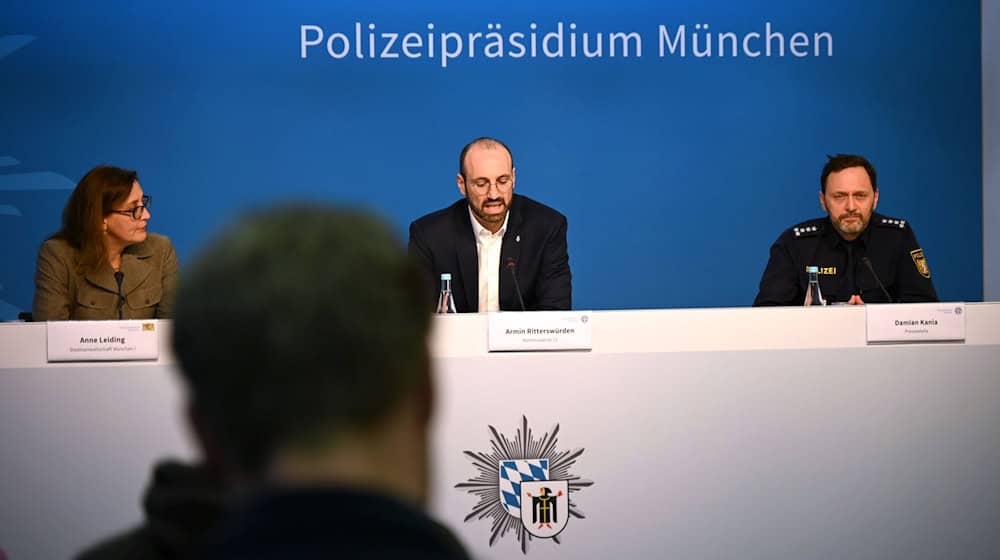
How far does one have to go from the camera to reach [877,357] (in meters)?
2.59

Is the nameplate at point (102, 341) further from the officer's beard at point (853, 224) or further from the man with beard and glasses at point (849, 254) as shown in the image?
the officer's beard at point (853, 224)

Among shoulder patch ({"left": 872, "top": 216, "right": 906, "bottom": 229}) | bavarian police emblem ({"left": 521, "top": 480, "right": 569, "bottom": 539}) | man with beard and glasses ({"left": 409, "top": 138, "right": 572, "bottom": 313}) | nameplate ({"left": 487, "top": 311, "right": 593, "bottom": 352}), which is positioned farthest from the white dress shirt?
shoulder patch ({"left": 872, "top": 216, "right": 906, "bottom": 229})

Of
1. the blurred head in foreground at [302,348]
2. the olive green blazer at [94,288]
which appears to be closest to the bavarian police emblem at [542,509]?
the olive green blazer at [94,288]

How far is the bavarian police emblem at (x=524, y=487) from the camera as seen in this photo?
2461 mm

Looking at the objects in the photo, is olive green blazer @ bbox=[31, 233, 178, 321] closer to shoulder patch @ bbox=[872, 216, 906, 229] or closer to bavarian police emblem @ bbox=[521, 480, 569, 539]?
bavarian police emblem @ bbox=[521, 480, 569, 539]

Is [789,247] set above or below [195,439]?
above

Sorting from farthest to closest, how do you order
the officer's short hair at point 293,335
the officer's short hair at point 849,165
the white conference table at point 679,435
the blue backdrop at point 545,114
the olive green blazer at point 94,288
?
the blue backdrop at point 545,114, the officer's short hair at point 849,165, the olive green blazer at point 94,288, the white conference table at point 679,435, the officer's short hair at point 293,335

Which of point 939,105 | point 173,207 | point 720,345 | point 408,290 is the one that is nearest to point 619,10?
point 939,105

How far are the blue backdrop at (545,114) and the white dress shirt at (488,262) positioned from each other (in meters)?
1.42

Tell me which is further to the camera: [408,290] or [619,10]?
[619,10]

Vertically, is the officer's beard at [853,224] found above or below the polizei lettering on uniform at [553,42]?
below

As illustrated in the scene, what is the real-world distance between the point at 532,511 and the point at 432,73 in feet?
11.0

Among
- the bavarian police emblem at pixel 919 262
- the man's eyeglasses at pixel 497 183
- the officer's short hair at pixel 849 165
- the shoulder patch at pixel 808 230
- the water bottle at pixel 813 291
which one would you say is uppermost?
the officer's short hair at pixel 849 165

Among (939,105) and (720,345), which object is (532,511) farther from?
(939,105)
